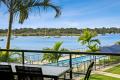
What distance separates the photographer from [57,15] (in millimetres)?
12266

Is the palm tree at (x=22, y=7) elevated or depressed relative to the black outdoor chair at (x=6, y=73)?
elevated

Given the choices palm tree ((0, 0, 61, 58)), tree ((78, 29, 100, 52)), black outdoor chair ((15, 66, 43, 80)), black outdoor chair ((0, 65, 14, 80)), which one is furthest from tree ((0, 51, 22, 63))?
tree ((78, 29, 100, 52))

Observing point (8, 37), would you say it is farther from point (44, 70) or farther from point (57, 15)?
point (44, 70)

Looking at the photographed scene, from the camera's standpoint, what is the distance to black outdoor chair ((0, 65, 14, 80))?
4461 millimetres

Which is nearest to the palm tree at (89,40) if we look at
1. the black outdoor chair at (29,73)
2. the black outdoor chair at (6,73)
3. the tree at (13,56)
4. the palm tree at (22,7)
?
the palm tree at (22,7)

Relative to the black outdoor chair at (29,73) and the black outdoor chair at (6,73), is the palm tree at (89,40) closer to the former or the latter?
the black outdoor chair at (6,73)

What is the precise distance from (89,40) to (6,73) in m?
21.1

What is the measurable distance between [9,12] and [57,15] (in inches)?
85.5

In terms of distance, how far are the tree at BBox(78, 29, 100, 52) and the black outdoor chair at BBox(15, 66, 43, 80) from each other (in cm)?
2047

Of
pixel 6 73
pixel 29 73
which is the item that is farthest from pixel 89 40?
pixel 29 73

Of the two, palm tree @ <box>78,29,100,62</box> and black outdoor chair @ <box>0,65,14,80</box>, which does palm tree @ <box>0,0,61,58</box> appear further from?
palm tree @ <box>78,29,100,62</box>

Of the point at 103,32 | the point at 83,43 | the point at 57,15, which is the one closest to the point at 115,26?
the point at 103,32

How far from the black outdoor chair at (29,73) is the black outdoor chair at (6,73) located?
0.18 m

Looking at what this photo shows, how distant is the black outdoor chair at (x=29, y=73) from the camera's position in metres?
4.14
